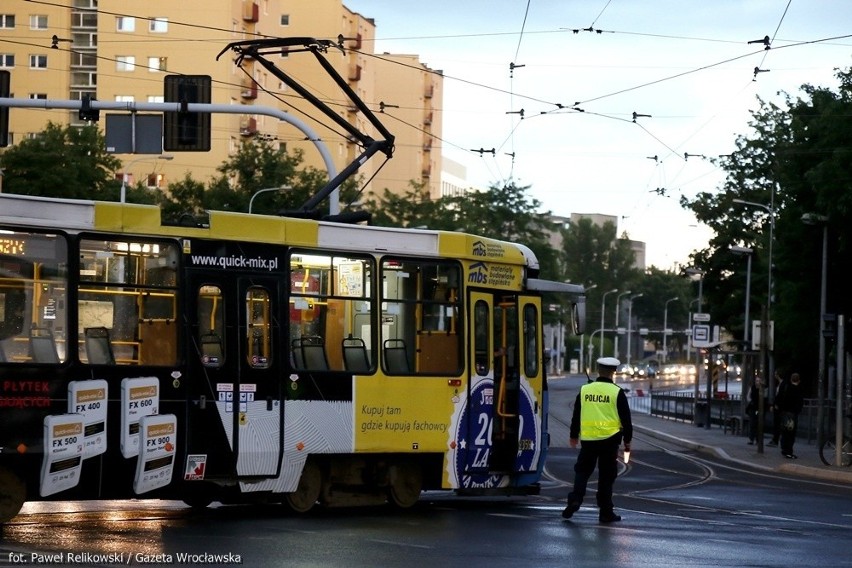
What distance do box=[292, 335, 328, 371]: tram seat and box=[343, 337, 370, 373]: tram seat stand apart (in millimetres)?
277

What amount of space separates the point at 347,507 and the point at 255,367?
2.87 m

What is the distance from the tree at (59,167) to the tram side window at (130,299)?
2025 inches

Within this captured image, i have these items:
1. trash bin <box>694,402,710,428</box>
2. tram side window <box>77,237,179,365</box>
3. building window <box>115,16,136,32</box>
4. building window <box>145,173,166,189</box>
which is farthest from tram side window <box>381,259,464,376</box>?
building window <box>115,16,136,32</box>

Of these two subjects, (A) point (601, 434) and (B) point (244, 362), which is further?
(A) point (601, 434)

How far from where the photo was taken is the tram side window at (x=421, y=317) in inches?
717

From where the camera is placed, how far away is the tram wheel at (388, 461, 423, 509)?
60.7 ft

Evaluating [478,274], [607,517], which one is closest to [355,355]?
[478,274]

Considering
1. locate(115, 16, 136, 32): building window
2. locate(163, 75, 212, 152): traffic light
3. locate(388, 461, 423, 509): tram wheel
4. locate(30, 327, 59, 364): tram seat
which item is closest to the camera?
locate(30, 327, 59, 364): tram seat

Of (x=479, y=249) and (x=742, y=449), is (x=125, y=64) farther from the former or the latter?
(x=479, y=249)

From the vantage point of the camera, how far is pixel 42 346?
15234 mm

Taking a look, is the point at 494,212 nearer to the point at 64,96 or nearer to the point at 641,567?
the point at 64,96

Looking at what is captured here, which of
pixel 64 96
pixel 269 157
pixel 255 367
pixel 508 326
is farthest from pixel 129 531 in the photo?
pixel 64 96

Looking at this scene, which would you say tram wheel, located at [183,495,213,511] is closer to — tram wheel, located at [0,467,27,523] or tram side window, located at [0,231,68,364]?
tram wheel, located at [0,467,27,523]

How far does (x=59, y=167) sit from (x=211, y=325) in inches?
2071
